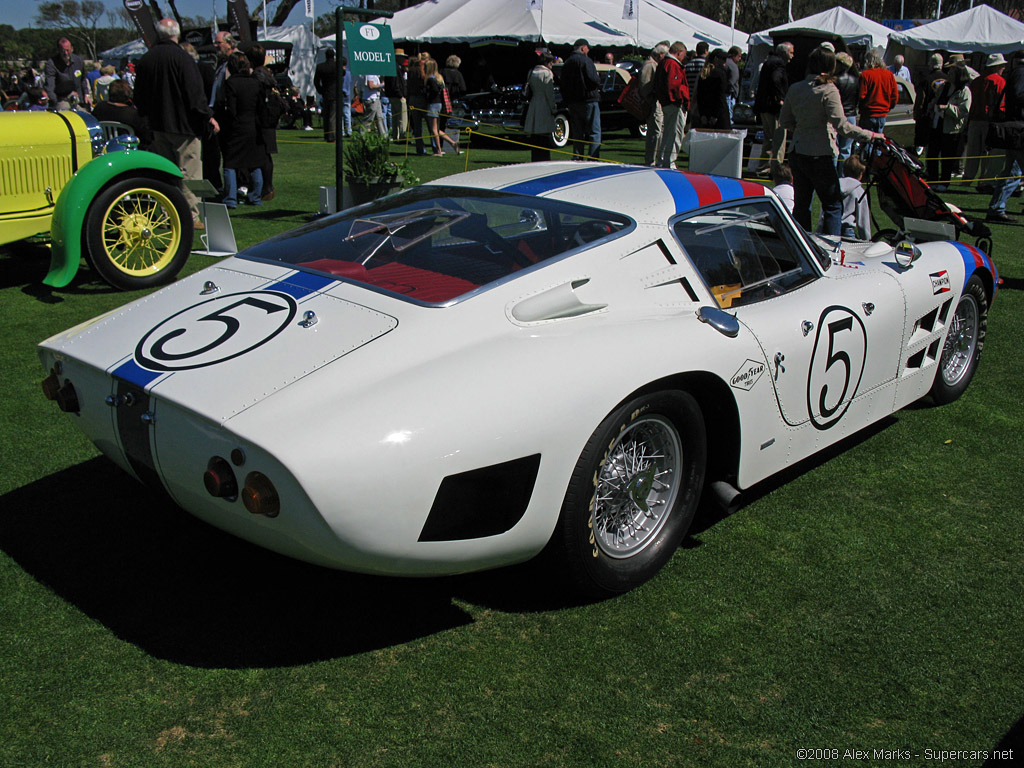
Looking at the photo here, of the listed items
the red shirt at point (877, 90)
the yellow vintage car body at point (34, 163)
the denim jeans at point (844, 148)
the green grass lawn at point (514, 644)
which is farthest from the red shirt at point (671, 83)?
the green grass lawn at point (514, 644)

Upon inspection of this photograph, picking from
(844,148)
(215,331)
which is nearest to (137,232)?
(215,331)

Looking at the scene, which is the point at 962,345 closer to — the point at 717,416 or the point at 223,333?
the point at 717,416

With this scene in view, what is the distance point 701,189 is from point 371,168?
5378 millimetres

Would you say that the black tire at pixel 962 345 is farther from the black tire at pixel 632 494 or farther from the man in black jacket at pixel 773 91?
the man in black jacket at pixel 773 91

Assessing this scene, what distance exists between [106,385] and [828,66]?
22.2 feet

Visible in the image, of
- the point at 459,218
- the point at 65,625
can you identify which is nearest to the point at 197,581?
the point at 65,625

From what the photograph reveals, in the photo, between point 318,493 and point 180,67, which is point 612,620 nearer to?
point 318,493

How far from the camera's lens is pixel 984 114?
12086mm

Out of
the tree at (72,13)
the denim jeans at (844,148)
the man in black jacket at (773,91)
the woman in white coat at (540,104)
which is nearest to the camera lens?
the denim jeans at (844,148)

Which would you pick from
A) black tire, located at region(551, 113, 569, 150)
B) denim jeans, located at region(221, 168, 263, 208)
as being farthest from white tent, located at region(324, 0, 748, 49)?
denim jeans, located at region(221, 168, 263, 208)

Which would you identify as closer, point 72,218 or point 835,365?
point 835,365

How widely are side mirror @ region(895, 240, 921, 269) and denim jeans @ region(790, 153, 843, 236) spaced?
3.00 meters

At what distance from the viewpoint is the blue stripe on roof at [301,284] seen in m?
2.90

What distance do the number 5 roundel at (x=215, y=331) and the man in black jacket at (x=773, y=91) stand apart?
11.4m
